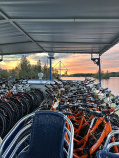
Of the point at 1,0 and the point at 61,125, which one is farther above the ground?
the point at 1,0

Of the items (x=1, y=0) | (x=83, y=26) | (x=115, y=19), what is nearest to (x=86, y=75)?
(x=83, y=26)

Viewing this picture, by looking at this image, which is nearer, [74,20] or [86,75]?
[74,20]

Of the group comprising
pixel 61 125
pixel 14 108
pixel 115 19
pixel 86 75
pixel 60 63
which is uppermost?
pixel 115 19

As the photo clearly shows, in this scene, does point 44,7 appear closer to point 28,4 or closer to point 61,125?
point 28,4

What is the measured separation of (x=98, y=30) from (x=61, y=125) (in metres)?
2.91

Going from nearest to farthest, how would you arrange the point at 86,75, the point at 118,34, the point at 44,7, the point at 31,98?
the point at 44,7 < the point at 118,34 < the point at 31,98 < the point at 86,75

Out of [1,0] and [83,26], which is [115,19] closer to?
[83,26]

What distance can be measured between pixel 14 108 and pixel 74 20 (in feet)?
7.19

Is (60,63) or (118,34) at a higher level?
(118,34)

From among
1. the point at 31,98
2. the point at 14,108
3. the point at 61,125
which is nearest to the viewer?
the point at 61,125

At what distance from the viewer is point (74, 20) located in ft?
9.07

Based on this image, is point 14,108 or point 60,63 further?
point 60,63

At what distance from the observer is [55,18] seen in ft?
9.23

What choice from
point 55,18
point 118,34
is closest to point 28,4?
point 55,18
